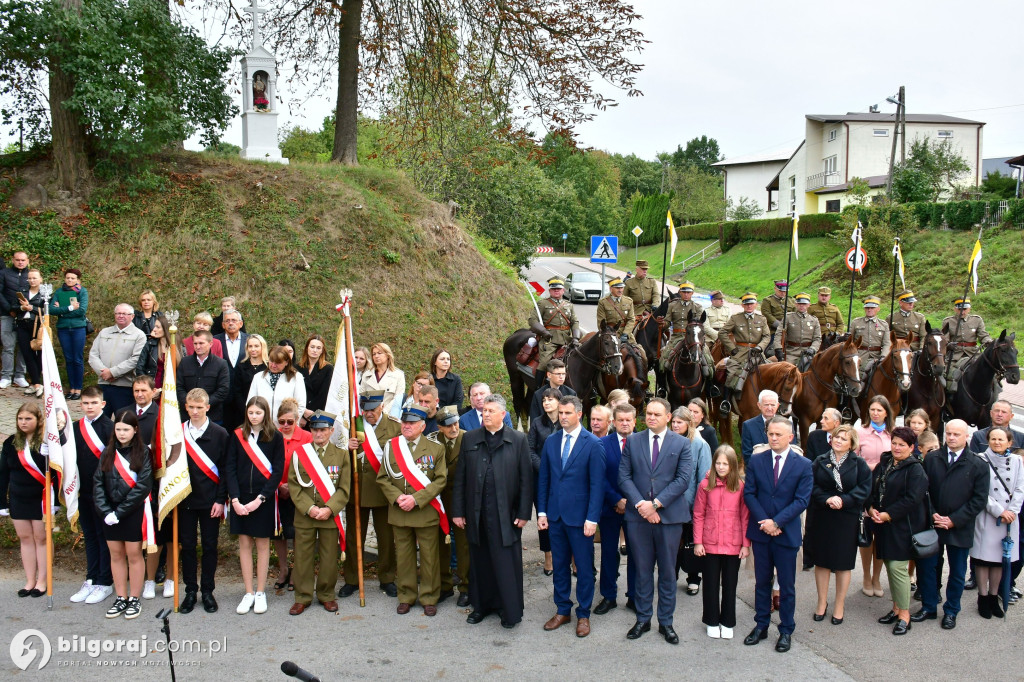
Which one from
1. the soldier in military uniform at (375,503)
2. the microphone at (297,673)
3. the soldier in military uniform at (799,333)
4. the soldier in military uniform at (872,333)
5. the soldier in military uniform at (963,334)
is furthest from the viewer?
the soldier in military uniform at (799,333)

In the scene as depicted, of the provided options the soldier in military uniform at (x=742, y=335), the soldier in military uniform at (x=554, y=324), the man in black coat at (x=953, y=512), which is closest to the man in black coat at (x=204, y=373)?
the soldier in military uniform at (x=554, y=324)

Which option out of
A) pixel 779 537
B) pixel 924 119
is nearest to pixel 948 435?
pixel 779 537

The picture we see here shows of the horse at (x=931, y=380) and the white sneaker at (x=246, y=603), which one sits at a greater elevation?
the horse at (x=931, y=380)

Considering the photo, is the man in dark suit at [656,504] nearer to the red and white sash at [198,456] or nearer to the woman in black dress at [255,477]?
the woman in black dress at [255,477]

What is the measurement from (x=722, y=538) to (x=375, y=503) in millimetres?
3178

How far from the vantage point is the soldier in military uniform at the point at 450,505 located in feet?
24.5

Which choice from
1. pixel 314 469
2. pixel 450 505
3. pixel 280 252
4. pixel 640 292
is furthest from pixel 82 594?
pixel 640 292

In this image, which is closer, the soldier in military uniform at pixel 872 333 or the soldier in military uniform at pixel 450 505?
the soldier in military uniform at pixel 450 505

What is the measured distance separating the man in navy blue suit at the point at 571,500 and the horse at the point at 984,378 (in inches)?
306

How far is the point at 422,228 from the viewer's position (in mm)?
19062

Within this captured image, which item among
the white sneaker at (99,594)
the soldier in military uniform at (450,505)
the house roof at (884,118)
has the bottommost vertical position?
the white sneaker at (99,594)

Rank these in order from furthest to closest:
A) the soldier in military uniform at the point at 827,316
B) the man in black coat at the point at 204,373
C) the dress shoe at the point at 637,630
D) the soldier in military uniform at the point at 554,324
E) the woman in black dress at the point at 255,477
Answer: the soldier in military uniform at the point at 827,316
the soldier in military uniform at the point at 554,324
the man in black coat at the point at 204,373
the woman in black dress at the point at 255,477
the dress shoe at the point at 637,630

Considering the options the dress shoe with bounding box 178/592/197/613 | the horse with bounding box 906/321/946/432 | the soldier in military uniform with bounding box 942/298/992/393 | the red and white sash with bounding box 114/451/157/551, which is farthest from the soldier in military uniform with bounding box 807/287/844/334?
the red and white sash with bounding box 114/451/157/551

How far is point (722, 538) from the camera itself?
265 inches
